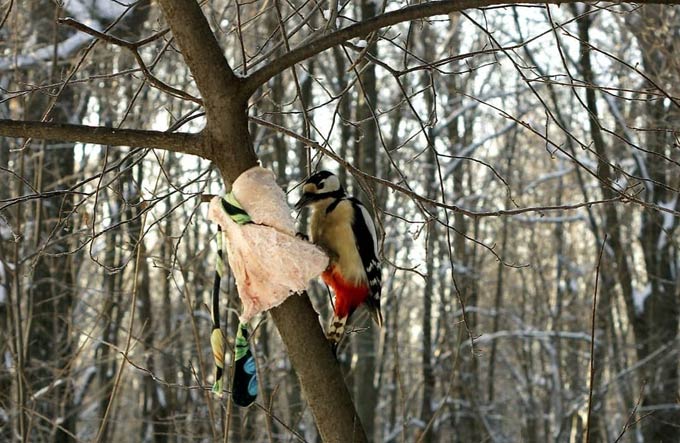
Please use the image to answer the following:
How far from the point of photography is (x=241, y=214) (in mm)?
2639

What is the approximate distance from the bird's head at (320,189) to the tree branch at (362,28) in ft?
3.67

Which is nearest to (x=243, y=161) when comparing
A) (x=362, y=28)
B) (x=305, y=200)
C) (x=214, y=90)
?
(x=214, y=90)

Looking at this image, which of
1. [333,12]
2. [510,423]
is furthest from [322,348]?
[510,423]

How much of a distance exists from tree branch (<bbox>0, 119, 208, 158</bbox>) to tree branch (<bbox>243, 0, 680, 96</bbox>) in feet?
0.85

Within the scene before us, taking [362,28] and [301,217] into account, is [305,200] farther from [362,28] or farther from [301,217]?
[301,217]

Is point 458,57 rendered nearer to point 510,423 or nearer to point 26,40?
point 26,40

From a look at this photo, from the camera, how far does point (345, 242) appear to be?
3.96 meters

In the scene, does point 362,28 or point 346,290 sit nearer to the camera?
point 362,28

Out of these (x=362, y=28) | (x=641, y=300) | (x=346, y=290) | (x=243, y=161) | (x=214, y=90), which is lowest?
(x=346, y=290)

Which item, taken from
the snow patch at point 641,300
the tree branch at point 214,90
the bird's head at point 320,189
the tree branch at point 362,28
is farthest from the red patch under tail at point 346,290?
the snow patch at point 641,300

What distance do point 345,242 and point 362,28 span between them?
160cm

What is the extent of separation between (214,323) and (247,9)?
27.2 ft

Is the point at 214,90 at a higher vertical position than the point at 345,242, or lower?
higher

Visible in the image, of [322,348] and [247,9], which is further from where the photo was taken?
[247,9]
